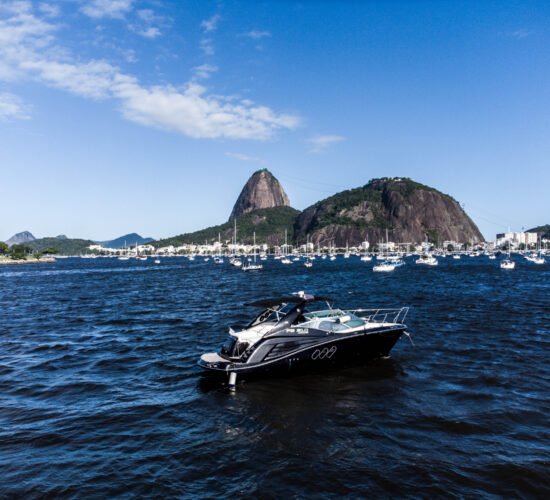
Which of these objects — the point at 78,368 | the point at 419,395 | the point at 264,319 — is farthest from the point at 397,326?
the point at 78,368

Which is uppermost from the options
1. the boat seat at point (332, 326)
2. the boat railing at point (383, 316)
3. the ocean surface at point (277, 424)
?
the boat seat at point (332, 326)

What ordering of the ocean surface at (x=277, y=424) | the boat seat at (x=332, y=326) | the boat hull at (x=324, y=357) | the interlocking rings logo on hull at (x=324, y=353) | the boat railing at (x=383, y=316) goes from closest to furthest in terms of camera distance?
1. the ocean surface at (x=277, y=424)
2. the boat hull at (x=324, y=357)
3. the interlocking rings logo on hull at (x=324, y=353)
4. the boat seat at (x=332, y=326)
5. the boat railing at (x=383, y=316)

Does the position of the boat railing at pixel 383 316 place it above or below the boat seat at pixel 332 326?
below

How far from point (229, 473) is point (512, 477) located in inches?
268

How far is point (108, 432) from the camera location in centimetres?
1249

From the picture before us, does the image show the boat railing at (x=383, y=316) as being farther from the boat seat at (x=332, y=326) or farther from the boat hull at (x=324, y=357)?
the boat seat at (x=332, y=326)

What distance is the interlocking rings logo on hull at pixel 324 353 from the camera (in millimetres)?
17047

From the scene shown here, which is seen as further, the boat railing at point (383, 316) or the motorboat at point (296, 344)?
the boat railing at point (383, 316)

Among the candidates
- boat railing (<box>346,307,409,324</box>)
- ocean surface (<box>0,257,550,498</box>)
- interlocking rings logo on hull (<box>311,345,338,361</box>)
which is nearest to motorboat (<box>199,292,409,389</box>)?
interlocking rings logo on hull (<box>311,345,338,361</box>)

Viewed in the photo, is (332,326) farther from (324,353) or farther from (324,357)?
(324,357)

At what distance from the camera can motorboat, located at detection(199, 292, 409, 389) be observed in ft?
53.4

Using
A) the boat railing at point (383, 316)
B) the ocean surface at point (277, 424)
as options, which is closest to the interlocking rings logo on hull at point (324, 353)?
the ocean surface at point (277, 424)

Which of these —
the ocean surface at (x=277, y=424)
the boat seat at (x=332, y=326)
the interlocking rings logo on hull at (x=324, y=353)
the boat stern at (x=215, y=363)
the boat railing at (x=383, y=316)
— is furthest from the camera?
the boat railing at (x=383, y=316)

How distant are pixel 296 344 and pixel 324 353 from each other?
1.39m
